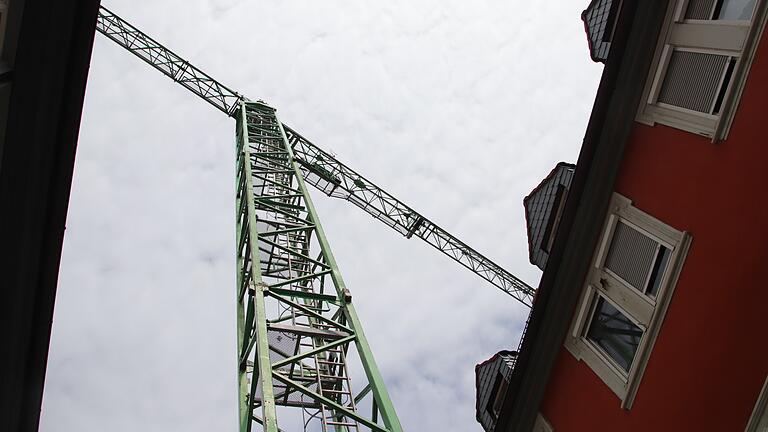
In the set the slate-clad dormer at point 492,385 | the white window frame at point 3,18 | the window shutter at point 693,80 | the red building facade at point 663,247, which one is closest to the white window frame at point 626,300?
the red building facade at point 663,247

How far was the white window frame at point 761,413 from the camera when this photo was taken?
8.88 metres

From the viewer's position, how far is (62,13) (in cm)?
802

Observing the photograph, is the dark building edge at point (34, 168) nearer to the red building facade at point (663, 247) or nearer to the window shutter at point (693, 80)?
the red building facade at point (663, 247)

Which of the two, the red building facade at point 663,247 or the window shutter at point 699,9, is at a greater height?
the window shutter at point 699,9

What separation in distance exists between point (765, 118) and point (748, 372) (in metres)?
3.30

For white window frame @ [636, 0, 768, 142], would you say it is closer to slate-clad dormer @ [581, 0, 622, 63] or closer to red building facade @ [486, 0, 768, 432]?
red building facade @ [486, 0, 768, 432]

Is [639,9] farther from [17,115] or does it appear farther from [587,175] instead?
[17,115]

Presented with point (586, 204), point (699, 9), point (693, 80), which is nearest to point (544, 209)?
point (586, 204)

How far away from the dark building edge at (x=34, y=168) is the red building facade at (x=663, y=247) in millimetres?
8536

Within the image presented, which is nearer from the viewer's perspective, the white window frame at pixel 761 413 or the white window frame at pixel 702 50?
the white window frame at pixel 761 413

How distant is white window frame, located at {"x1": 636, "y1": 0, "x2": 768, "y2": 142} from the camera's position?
33.6ft

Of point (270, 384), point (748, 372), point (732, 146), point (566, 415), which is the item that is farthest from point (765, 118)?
point (270, 384)

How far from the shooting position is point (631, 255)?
12281 millimetres

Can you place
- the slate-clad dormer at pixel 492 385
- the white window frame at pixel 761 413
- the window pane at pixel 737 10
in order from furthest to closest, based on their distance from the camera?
the slate-clad dormer at pixel 492 385 < the window pane at pixel 737 10 < the white window frame at pixel 761 413
